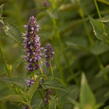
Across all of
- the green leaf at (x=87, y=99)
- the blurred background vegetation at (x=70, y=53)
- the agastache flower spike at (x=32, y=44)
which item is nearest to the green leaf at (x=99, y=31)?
the blurred background vegetation at (x=70, y=53)

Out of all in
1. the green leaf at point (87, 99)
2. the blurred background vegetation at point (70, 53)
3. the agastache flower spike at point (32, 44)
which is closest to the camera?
the green leaf at point (87, 99)

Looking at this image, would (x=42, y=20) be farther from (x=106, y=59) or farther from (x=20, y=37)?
(x=20, y=37)

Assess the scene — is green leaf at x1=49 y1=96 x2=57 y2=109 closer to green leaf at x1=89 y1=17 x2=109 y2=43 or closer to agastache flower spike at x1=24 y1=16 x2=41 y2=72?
agastache flower spike at x1=24 y1=16 x2=41 y2=72

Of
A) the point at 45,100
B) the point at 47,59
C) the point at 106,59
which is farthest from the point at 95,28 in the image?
the point at 106,59

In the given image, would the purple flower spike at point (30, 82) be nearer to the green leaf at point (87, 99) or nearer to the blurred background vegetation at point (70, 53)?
the blurred background vegetation at point (70, 53)

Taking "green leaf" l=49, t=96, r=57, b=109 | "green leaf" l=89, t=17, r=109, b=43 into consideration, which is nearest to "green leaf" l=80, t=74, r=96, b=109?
"green leaf" l=49, t=96, r=57, b=109

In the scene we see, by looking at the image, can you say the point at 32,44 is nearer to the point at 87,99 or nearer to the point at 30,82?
the point at 30,82

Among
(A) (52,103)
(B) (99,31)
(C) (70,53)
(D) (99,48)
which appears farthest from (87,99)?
(C) (70,53)
